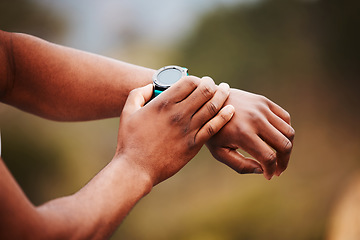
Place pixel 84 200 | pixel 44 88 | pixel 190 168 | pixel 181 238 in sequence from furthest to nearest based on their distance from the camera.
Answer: pixel 190 168 → pixel 181 238 → pixel 44 88 → pixel 84 200

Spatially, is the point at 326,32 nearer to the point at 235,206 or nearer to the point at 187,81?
the point at 235,206

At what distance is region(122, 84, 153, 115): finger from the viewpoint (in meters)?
0.72

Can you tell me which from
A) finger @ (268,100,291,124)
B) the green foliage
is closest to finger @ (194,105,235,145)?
finger @ (268,100,291,124)

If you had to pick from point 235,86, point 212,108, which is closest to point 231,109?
point 212,108

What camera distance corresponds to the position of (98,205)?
0.58m

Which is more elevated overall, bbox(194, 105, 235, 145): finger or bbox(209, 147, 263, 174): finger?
bbox(194, 105, 235, 145): finger

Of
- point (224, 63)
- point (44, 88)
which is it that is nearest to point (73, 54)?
point (44, 88)

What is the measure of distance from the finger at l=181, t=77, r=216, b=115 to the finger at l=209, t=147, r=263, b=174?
14 cm

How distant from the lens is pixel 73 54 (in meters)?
0.88

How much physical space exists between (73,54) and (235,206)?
4.08 feet

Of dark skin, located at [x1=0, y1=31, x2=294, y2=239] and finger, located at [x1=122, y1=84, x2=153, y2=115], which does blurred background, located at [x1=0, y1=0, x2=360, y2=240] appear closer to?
dark skin, located at [x1=0, y1=31, x2=294, y2=239]

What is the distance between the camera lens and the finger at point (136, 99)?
717 millimetres

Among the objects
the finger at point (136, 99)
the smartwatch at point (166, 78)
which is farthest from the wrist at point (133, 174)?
the smartwatch at point (166, 78)

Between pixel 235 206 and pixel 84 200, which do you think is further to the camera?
pixel 235 206
